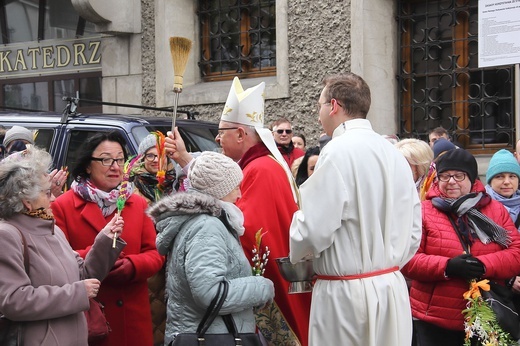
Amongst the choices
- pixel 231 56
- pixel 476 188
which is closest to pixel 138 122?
pixel 476 188

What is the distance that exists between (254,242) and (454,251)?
1.29 m

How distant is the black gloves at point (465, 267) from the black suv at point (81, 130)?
295cm

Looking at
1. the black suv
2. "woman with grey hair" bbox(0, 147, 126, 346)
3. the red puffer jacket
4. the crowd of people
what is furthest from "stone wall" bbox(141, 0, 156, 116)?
"woman with grey hair" bbox(0, 147, 126, 346)

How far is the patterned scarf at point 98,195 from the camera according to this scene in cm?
544

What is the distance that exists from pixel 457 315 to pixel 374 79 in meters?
5.76

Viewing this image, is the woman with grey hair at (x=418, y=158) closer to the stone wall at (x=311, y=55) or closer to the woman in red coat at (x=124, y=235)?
the woman in red coat at (x=124, y=235)

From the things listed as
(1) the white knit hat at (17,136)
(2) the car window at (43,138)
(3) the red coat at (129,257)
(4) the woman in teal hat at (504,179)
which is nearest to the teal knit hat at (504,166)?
(4) the woman in teal hat at (504,179)

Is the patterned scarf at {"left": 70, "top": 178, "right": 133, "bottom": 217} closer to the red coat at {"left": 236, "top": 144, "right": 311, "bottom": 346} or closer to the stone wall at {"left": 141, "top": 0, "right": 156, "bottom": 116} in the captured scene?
the red coat at {"left": 236, "top": 144, "right": 311, "bottom": 346}

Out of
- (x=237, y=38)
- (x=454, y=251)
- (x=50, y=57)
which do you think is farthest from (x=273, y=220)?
(x=50, y=57)

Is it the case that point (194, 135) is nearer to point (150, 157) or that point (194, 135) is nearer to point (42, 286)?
point (150, 157)

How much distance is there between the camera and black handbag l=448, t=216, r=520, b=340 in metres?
5.54

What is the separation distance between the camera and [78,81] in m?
14.5

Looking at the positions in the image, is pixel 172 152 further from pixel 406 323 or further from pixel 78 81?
pixel 78 81

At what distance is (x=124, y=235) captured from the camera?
18.0 ft
